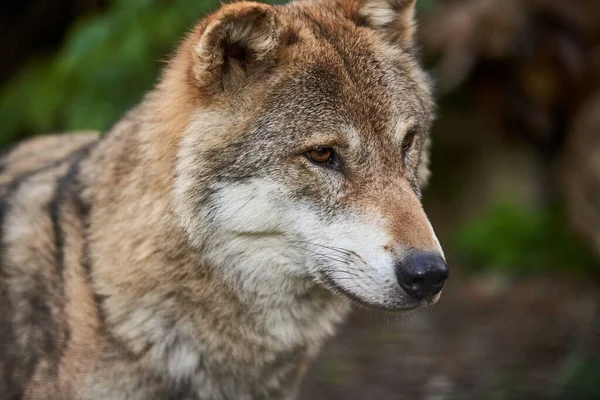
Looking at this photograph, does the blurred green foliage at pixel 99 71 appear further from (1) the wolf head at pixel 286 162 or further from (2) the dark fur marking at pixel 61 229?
(1) the wolf head at pixel 286 162

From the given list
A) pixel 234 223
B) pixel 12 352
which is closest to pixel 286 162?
pixel 234 223

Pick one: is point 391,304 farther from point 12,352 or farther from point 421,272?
→ point 12,352

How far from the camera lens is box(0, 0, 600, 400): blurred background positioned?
18.8ft

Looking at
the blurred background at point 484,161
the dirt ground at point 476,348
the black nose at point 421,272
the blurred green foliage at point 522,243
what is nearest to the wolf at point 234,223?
the black nose at point 421,272

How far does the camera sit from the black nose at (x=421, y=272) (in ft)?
10.3

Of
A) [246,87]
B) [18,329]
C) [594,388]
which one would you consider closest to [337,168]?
[246,87]

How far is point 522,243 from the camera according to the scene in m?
7.62

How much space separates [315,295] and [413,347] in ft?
9.47

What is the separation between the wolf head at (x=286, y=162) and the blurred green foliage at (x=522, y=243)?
171 inches

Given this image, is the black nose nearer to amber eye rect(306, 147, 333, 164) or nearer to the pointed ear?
amber eye rect(306, 147, 333, 164)

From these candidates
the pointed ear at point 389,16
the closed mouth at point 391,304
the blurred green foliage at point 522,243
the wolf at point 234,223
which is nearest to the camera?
the closed mouth at point 391,304

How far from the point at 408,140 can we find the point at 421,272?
0.75 metres

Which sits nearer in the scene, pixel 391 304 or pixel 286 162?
pixel 391 304

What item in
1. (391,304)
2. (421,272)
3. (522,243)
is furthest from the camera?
(522,243)
